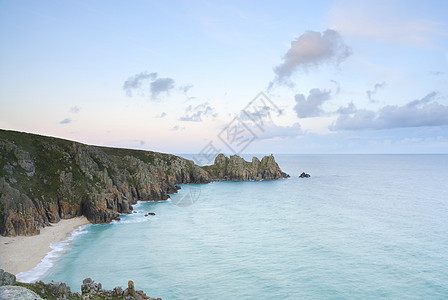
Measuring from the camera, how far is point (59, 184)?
2687 inches

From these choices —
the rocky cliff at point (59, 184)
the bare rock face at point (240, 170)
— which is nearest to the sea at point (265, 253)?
the rocky cliff at point (59, 184)

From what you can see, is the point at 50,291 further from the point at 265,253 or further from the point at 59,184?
the point at 59,184

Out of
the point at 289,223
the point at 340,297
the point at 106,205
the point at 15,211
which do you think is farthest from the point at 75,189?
the point at 340,297

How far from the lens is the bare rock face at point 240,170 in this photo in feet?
522

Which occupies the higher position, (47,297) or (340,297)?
(47,297)

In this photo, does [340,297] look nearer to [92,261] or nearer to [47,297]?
[47,297]

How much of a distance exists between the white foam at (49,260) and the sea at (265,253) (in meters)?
0.13

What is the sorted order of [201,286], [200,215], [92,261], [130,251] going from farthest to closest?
[200,215] < [130,251] < [92,261] < [201,286]

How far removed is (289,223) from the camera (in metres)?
69.5

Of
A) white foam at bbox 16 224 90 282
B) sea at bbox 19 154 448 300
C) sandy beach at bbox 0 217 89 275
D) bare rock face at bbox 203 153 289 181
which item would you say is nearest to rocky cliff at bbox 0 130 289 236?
sandy beach at bbox 0 217 89 275

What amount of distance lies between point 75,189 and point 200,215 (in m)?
32.4

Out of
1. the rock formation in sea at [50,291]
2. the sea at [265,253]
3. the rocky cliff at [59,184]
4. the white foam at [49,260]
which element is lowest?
the sea at [265,253]

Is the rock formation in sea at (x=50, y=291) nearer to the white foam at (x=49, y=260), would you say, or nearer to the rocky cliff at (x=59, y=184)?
the white foam at (x=49, y=260)

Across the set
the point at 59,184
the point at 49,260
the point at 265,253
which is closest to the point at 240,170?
the point at 59,184
